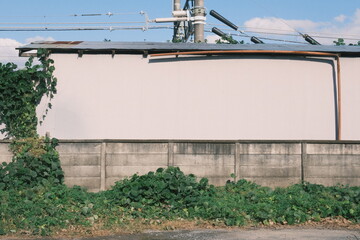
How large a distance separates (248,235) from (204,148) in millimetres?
3511

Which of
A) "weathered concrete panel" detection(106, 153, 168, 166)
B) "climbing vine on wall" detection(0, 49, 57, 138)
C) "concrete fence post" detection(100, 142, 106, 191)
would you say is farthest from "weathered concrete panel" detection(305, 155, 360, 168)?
"climbing vine on wall" detection(0, 49, 57, 138)

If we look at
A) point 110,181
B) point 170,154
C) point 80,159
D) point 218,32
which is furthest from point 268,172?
point 218,32

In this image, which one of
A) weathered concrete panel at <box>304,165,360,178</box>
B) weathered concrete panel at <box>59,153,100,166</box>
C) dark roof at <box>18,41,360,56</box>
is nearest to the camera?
weathered concrete panel at <box>59,153,100,166</box>

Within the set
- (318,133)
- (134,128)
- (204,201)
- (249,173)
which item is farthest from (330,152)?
(134,128)

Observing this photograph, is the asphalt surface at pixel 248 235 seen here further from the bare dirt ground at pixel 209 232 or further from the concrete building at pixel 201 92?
the concrete building at pixel 201 92

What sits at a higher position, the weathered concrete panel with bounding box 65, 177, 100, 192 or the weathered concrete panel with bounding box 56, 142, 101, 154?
the weathered concrete panel with bounding box 56, 142, 101, 154

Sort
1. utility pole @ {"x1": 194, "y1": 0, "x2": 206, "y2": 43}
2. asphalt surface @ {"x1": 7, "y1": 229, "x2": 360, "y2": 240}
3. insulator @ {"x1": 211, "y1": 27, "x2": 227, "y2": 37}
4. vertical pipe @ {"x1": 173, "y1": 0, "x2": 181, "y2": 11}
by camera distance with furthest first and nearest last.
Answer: vertical pipe @ {"x1": 173, "y1": 0, "x2": 181, "y2": 11} → insulator @ {"x1": 211, "y1": 27, "x2": 227, "y2": 37} → utility pole @ {"x1": 194, "y1": 0, "x2": 206, "y2": 43} → asphalt surface @ {"x1": 7, "y1": 229, "x2": 360, "y2": 240}

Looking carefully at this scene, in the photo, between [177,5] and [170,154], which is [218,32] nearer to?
[177,5]

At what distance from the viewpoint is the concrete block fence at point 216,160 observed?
1103 centimetres

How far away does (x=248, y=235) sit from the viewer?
8109 millimetres

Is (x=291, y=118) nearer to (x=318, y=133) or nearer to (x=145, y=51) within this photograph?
(x=318, y=133)

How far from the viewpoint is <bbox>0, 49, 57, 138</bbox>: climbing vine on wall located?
37.5ft

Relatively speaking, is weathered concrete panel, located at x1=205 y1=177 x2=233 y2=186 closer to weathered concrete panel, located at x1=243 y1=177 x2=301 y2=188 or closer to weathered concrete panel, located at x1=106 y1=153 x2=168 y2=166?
weathered concrete panel, located at x1=243 y1=177 x2=301 y2=188

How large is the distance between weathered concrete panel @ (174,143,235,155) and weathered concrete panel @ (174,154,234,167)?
10cm
